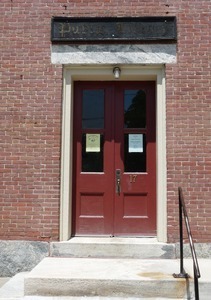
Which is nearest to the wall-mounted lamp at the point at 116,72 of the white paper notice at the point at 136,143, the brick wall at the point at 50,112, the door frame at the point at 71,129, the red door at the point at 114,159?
the door frame at the point at 71,129

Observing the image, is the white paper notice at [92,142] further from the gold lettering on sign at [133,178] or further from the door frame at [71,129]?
the gold lettering on sign at [133,178]

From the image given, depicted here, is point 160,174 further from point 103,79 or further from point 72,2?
point 72,2

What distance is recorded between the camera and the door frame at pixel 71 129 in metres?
6.04

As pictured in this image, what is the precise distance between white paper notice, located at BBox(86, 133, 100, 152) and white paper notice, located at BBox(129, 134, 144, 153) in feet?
1.90

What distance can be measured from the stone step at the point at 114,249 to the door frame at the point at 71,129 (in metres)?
0.18

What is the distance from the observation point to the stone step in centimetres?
577

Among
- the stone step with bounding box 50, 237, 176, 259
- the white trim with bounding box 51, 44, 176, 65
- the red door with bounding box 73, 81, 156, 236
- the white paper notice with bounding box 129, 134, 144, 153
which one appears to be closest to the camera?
the stone step with bounding box 50, 237, 176, 259

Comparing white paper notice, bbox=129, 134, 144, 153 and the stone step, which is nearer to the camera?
the stone step

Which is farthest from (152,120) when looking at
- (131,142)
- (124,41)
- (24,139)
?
(24,139)

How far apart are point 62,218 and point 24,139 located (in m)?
1.47

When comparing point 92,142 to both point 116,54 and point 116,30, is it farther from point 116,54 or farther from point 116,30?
point 116,30

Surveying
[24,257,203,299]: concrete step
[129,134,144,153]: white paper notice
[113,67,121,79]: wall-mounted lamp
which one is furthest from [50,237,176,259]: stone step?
[113,67,121,79]: wall-mounted lamp

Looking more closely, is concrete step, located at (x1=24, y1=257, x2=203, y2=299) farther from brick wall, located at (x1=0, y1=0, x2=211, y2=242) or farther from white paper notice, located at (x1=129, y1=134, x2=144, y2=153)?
white paper notice, located at (x1=129, y1=134, x2=144, y2=153)

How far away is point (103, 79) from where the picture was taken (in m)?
6.55
